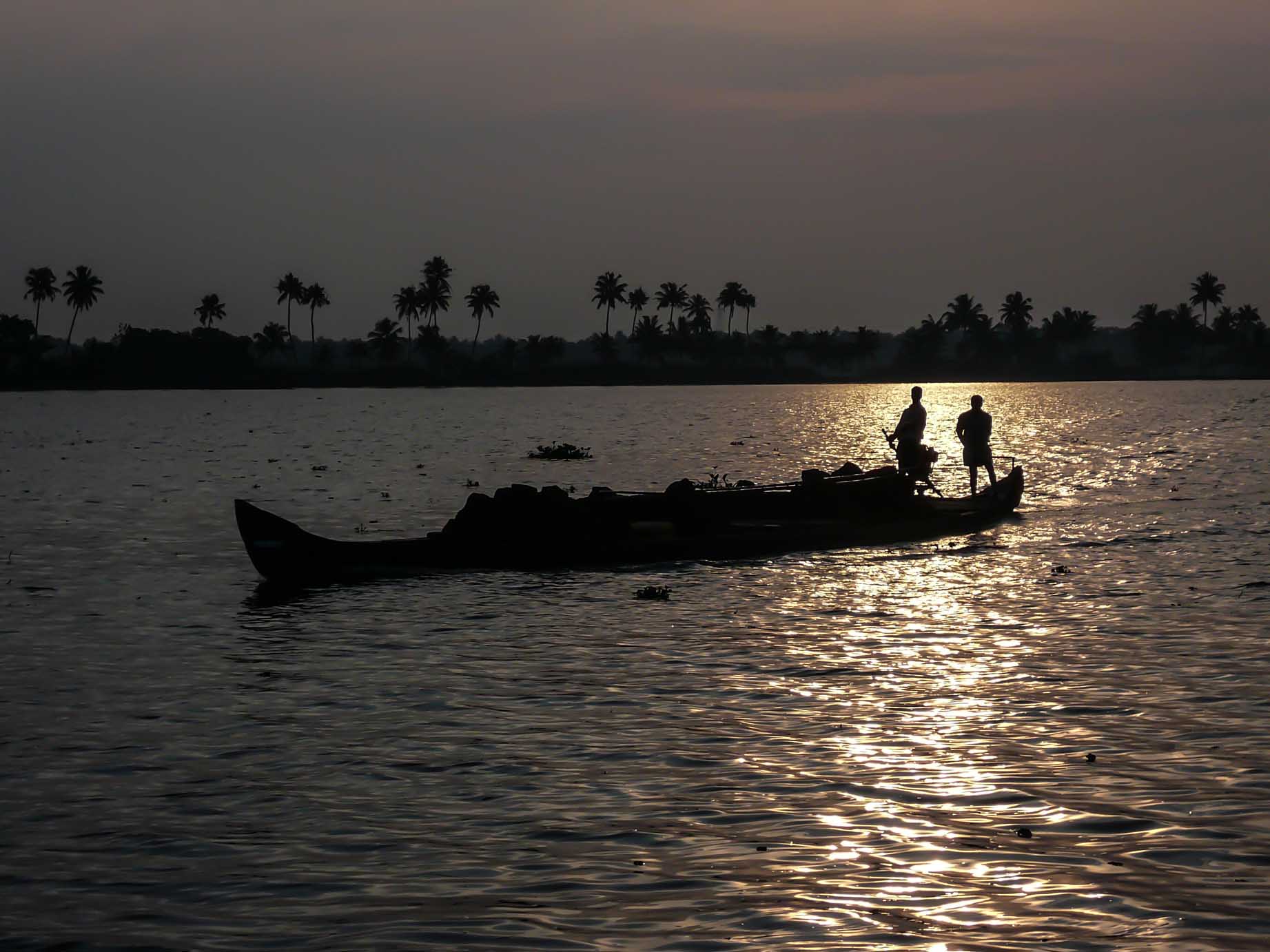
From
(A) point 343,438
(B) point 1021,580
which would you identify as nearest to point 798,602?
(B) point 1021,580

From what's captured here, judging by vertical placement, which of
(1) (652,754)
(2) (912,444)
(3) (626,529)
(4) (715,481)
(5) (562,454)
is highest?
(2) (912,444)

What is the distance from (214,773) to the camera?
12656 millimetres

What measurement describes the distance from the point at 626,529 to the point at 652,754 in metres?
15.4

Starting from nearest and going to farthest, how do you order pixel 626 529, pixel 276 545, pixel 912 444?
pixel 276 545 < pixel 626 529 < pixel 912 444

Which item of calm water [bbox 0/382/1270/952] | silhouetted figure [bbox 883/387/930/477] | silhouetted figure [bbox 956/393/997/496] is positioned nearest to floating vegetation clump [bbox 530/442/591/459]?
silhouetted figure [bbox 956/393/997/496]

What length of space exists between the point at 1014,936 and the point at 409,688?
9.18 meters

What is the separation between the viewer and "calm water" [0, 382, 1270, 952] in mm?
9055

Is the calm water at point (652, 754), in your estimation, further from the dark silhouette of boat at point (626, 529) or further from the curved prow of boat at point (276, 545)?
the dark silhouette of boat at point (626, 529)

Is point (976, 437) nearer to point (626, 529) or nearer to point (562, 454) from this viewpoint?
point (626, 529)

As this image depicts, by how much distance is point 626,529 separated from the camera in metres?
28.3

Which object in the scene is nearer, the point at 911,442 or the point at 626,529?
the point at 626,529

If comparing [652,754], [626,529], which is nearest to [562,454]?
[626,529]

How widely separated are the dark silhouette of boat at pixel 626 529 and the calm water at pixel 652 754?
0.87 metres

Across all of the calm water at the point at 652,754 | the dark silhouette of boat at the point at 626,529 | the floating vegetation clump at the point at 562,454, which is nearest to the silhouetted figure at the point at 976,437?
the dark silhouette of boat at the point at 626,529
